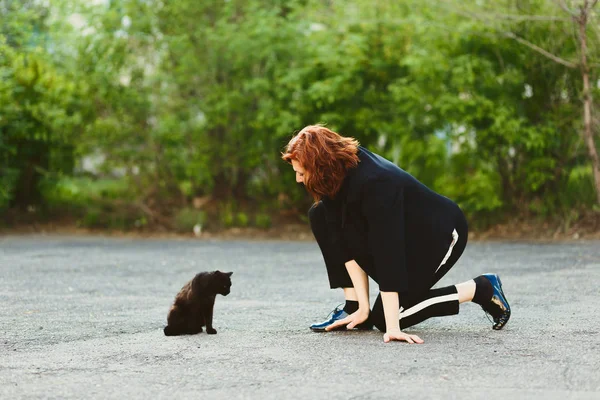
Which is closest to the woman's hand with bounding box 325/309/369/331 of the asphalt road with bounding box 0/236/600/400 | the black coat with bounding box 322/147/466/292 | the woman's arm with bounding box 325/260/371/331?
the woman's arm with bounding box 325/260/371/331

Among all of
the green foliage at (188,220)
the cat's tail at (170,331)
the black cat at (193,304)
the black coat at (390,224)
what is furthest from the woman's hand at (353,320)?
the green foliage at (188,220)

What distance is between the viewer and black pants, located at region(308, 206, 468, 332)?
531cm

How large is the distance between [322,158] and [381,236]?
1.84 ft

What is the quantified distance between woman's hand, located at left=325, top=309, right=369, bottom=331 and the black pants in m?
0.05

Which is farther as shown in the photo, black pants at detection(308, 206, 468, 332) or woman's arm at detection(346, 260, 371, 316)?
woman's arm at detection(346, 260, 371, 316)

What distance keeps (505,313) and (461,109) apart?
780cm

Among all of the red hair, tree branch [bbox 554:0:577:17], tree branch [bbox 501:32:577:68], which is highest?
tree branch [bbox 554:0:577:17]

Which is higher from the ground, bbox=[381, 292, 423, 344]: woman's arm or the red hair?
the red hair

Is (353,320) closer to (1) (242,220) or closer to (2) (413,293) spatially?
(2) (413,293)

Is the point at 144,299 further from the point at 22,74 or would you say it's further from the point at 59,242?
the point at 22,74

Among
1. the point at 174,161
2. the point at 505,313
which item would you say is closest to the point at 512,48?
the point at 174,161

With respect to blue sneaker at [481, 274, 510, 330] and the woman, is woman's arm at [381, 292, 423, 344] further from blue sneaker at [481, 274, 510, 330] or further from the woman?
blue sneaker at [481, 274, 510, 330]

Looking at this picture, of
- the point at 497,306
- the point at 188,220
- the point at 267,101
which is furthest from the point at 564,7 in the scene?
the point at 497,306

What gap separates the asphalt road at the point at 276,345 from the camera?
13.3 feet
